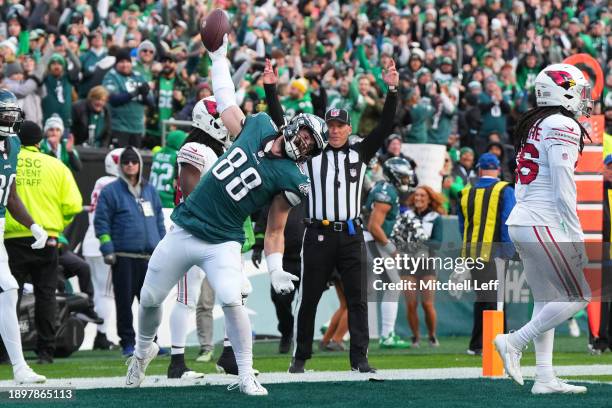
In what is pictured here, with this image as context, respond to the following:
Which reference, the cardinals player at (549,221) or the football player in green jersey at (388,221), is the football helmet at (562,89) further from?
the football player in green jersey at (388,221)

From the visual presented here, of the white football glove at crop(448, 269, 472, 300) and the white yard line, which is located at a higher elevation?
the white football glove at crop(448, 269, 472, 300)

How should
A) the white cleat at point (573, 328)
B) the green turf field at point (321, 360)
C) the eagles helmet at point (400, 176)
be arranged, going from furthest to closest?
the white cleat at point (573, 328) < the eagles helmet at point (400, 176) < the green turf field at point (321, 360)

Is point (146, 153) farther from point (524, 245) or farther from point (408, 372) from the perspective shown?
point (524, 245)

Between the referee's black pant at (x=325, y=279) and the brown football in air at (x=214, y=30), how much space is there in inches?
74.6

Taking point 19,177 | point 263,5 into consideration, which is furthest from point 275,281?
point 263,5

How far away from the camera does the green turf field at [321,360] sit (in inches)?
399

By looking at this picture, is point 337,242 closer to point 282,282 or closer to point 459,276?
point 459,276

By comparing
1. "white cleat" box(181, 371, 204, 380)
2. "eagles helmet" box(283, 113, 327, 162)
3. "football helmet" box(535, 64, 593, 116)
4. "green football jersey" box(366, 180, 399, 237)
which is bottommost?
"white cleat" box(181, 371, 204, 380)

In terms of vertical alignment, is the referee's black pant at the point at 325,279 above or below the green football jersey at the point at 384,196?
below

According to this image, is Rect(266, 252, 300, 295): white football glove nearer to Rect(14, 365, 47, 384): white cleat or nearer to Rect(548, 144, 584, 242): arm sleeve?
Rect(548, 144, 584, 242): arm sleeve

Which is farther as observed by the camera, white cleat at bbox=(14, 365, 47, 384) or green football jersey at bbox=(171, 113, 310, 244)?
white cleat at bbox=(14, 365, 47, 384)

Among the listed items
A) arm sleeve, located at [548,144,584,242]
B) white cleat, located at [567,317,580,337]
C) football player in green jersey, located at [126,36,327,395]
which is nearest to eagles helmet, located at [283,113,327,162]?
football player in green jersey, located at [126,36,327,395]

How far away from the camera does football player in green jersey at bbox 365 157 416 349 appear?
1282cm

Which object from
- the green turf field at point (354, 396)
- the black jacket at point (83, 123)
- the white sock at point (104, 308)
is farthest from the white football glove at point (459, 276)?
the black jacket at point (83, 123)
